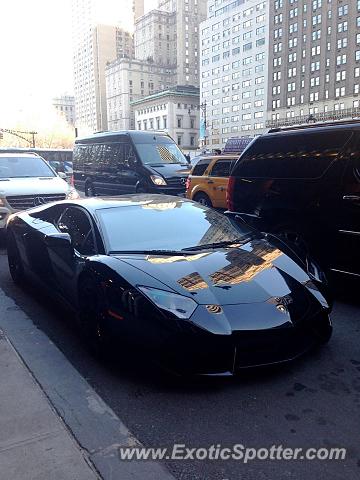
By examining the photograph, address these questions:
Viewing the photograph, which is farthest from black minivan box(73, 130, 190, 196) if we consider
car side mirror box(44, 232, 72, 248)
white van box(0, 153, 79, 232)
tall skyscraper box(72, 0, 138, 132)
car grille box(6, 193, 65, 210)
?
tall skyscraper box(72, 0, 138, 132)

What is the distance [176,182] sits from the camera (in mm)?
13453

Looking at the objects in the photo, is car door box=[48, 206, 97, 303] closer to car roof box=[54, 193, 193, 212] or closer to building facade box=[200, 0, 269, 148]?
car roof box=[54, 193, 193, 212]

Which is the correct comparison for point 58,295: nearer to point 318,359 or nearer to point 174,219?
point 174,219

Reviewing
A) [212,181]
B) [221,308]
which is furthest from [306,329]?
[212,181]

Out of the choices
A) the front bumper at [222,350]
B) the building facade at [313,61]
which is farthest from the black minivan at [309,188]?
the building facade at [313,61]

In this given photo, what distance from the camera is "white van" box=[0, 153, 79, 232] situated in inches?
332

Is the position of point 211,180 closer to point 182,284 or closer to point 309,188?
point 309,188

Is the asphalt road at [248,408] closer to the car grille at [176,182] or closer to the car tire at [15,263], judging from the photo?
the car tire at [15,263]

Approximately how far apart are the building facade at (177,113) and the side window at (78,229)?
4964 inches

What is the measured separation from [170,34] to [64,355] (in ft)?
568

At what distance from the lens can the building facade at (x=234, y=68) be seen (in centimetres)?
10725

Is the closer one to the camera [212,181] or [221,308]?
[221,308]

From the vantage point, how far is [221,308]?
3227 mm

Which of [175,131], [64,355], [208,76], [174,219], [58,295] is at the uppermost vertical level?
[208,76]
